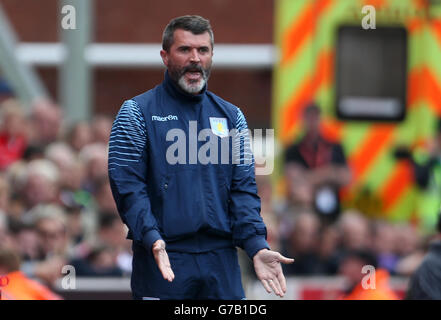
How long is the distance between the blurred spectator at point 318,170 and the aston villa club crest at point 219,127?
14.9ft

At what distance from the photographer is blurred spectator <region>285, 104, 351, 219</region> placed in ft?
29.7

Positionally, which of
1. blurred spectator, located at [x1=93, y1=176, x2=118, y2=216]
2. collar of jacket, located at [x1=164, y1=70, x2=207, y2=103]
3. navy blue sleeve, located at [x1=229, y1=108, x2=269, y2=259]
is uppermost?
collar of jacket, located at [x1=164, y1=70, x2=207, y2=103]

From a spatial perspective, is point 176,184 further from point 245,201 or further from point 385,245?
point 385,245

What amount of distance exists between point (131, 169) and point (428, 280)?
2155 millimetres

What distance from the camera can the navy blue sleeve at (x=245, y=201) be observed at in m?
4.45

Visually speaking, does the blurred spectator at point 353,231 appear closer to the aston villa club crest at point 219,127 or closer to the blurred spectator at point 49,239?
the blurred spectator at point 49,239

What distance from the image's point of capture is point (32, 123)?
902cm

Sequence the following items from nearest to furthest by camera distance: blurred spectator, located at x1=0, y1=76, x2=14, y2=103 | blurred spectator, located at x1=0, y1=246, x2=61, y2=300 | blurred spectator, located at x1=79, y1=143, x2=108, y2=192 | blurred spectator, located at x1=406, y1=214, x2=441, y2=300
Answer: blurred spectator, located at x1=0, y1=246, x2=61, y2=300
blurred spectator, located at x1=406, y1=214, x2=441, y2=300
blurred spectator, located at x1=79, y1=143, x2=108, y2=192
blurred spectator, located at x1=0, y1=76, x2=14, y2=103

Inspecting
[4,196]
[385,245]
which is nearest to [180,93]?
[4,196]

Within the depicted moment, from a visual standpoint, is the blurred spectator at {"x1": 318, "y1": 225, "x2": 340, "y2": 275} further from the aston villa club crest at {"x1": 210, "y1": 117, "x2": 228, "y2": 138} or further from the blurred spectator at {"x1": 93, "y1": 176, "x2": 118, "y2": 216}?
the aston villa club crest at {"x1": 210, "y1": 117, "x2": 228, "y2": 138}

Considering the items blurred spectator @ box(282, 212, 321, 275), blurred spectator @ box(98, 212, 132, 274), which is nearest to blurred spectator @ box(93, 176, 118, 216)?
blurred spectator @ box(98, 212, 132, 274)

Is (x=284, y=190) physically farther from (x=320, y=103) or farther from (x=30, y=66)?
(x=30, y=66)

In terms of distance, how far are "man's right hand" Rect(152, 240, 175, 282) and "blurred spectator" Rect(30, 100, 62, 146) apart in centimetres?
485

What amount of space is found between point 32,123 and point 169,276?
16.8 feet
